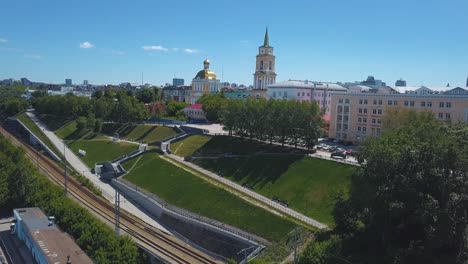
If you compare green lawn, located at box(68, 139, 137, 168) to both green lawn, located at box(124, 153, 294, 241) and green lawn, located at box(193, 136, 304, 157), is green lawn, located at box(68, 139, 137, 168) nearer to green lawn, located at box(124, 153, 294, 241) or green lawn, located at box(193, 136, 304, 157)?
green lawn, located at box(124, 153, 294, 241)

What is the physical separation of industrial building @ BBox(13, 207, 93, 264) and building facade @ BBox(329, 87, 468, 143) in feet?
161

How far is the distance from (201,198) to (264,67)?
2535 inches

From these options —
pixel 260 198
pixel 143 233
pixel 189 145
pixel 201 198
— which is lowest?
pixel 143 233

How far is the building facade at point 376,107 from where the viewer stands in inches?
2544

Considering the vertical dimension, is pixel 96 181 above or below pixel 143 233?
above

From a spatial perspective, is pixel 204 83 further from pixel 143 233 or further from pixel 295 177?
pixel 143 233

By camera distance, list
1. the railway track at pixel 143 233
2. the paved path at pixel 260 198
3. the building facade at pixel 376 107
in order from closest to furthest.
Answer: the railway track at pixel 143 233 < the paved path at pixel 260 198 < the building facade at pixel 376 107

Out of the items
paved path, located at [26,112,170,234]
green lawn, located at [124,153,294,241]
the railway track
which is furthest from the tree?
paved path, located at [26,112,170,234]

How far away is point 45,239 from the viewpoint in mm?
37250

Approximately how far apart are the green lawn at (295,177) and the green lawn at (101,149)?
20855 millimetres

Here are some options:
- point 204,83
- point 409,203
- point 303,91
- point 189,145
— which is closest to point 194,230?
point 409,203

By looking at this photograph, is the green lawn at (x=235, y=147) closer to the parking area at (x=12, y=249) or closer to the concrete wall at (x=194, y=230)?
the concrete wall at (x=194, y=230)

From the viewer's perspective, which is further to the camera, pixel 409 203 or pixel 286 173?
pixel 286 173

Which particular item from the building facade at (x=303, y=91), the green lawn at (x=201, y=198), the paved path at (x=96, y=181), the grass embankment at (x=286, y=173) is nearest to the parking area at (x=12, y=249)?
the paved path at (x=96, y=181)
